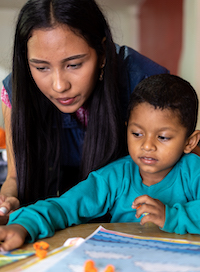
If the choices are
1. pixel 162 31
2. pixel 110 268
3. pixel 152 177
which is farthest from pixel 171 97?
pixel 162 31

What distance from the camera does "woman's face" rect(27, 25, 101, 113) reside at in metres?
0.94

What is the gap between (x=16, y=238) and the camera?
642 millimetres

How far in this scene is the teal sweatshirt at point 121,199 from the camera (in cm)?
74

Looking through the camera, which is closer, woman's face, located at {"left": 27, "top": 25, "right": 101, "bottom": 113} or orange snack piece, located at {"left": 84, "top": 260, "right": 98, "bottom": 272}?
orange snack piece, located at {"left": 84, "top": 260, "right": 98, "bottom": 272}

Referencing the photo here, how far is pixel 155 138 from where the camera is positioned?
86cm

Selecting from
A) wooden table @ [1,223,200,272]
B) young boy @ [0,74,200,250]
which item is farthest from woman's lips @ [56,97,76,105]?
wooden table @ [1,223,200,272]

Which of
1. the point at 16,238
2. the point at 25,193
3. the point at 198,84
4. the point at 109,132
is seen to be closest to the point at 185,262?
the point at 16,238

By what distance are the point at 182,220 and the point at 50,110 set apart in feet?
2.34

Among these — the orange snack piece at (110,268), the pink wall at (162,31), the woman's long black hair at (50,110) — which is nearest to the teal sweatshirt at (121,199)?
the woman's long black hair at (50,110)

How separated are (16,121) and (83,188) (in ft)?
1.33

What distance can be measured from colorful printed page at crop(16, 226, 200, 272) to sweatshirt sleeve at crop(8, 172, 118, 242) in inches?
4.1

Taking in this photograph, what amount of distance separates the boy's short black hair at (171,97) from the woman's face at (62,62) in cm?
19

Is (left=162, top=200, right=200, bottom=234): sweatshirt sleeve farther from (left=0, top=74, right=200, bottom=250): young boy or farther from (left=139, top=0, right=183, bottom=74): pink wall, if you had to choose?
(left=139, top=0, right=183, bottom=74): pink wall

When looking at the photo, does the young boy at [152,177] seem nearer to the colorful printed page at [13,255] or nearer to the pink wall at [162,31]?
the colorful printed page at [13,255]
